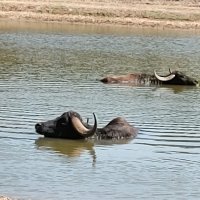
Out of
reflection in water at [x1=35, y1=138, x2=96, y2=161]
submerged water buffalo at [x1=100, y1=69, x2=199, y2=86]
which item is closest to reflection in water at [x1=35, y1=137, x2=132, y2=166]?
reflection in water at [x1=35, y1=138, x2=96, y2=161]

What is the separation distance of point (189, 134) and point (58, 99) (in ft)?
14.4

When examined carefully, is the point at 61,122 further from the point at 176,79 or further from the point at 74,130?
the point at 176,79

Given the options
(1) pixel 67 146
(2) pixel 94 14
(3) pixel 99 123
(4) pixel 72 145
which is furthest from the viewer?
(2) pixel 94 14

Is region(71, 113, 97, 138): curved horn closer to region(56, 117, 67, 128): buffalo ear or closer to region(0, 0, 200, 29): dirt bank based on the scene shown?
region(56, 117, 67, 128): buffalo ear

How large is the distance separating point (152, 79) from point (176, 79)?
2.33 ft

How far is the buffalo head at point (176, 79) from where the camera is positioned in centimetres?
2402

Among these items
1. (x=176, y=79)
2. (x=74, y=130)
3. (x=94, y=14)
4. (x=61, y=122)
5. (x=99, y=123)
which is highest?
(x=94, y=14)

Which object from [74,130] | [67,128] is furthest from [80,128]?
[67,128]

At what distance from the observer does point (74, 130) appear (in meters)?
14.8

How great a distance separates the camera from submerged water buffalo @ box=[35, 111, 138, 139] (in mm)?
14672

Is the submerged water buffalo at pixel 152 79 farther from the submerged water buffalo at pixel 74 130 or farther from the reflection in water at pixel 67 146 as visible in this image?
the reflection in water at pixel 67 146

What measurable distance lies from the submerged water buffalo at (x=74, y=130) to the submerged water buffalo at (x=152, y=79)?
316 inches

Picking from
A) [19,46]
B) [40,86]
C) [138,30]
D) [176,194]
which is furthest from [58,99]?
[138,30]

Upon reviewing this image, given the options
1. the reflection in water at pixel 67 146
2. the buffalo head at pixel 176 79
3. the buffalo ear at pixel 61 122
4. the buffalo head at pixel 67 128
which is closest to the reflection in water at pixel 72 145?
the reflection in water at pixel 67 146
